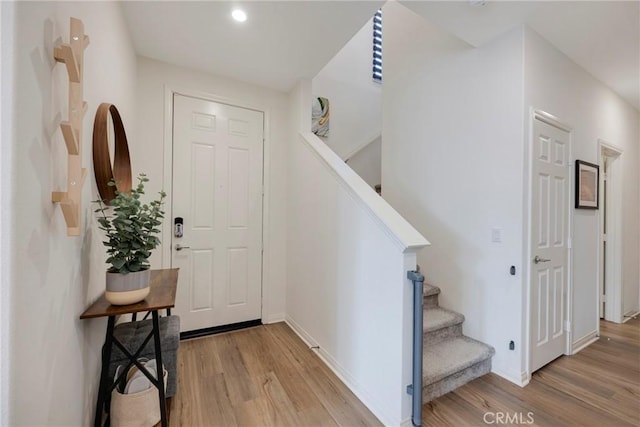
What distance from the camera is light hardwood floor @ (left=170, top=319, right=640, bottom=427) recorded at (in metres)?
1.67

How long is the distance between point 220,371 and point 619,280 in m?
4.45

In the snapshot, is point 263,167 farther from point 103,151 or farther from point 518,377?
point 518,377

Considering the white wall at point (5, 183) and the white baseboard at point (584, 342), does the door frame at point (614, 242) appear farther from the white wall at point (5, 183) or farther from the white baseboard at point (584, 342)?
the white wall at point (5, 183)

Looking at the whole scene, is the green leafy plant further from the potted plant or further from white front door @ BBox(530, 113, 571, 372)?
white front door @ BBox(530, 113, 571, 372)

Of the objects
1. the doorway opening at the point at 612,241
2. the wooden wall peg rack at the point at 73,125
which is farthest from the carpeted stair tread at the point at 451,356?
the doorway opening at the point at 612,241

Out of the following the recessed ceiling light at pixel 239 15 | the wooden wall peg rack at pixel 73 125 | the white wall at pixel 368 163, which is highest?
the recessed ceiling light at pixel 239 15

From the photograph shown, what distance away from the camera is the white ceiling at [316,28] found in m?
1.88

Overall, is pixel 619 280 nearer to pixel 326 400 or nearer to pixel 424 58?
pixel 424 58

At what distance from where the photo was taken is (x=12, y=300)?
0.70 metres

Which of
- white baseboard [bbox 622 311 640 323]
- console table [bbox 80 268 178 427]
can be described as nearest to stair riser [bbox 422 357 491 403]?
console table [bbox 80 268 178 427]

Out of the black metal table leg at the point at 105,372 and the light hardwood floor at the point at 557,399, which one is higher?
the black metal table leg at the point at 105,372

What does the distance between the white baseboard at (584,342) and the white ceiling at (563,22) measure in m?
2.60

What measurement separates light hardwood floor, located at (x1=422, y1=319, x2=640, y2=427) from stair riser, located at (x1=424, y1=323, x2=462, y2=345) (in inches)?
13.5

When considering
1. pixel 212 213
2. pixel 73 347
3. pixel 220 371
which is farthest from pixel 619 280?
pixel 73 347
